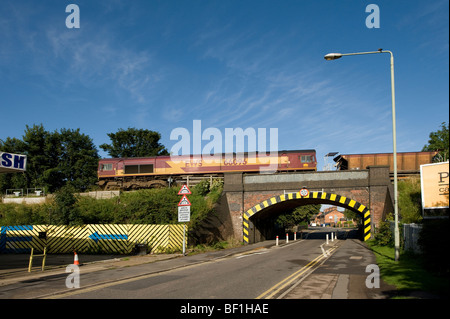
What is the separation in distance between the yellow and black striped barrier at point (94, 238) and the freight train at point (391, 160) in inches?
914

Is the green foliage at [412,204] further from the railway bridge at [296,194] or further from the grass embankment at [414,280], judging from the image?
the grass embankment at [414,280]

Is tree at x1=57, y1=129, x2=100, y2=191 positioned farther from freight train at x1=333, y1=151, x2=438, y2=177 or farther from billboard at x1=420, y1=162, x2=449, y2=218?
billboard at x1=420, y1=162, x2=449, y2=218

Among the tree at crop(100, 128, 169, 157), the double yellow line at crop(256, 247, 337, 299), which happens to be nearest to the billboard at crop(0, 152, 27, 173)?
the double yellow line at crop(256, 247, 337, 299)

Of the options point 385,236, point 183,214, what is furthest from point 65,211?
point 385,236

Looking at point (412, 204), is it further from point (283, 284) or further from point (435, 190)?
point (283, 284)

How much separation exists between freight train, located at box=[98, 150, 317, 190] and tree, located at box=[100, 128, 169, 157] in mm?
26268

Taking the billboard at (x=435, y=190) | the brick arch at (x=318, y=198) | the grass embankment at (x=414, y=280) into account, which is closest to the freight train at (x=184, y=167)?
the brick arch at (x=318, y=198)

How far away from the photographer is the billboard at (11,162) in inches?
632

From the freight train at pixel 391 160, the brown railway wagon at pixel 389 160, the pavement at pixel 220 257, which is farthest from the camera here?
the brown railway wagon at pixel 389 160

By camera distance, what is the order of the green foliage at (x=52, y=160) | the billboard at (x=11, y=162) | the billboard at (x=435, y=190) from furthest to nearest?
the green foliage at (x=52, y=160), the billboard at (x=11, y=162), the billboard at (x=435, y=190)

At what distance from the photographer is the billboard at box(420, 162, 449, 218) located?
1364cm
